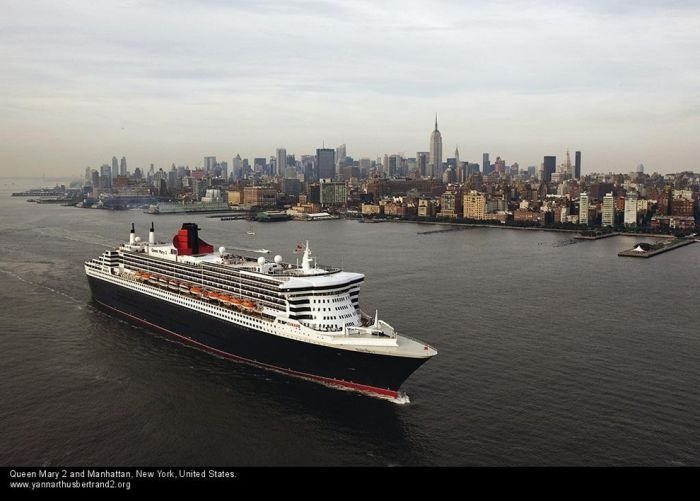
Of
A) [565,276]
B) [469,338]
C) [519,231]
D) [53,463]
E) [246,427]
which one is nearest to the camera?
[53,463]

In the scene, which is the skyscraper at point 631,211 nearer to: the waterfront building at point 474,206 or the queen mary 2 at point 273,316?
the waterfront building at point 474,206

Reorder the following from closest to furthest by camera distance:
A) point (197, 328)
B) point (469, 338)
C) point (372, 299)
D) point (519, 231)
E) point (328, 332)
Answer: point (328, 332), point (197, 328), point (469, 338), point (372, 299), point (519, 231)

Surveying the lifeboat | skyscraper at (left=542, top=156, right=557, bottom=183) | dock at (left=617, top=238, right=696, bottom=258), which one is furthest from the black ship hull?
skyscraper at (left=542, top=156, right=557, bottom=183)

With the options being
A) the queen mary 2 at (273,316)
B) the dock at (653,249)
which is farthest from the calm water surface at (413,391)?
the dock at (653,249)

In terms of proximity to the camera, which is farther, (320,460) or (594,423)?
(594,423)

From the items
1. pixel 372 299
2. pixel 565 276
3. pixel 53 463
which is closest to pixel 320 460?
pixel 53 463

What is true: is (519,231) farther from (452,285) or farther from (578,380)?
(578,380)

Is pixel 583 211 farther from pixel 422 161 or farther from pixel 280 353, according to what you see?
pixel 422 161

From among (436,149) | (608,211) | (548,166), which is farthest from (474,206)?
(436,149)
